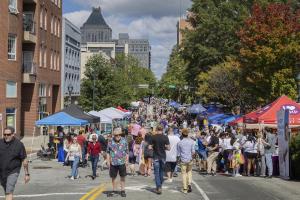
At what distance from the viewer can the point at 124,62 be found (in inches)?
4975

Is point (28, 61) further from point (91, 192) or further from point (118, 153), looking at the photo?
point (118, 153)

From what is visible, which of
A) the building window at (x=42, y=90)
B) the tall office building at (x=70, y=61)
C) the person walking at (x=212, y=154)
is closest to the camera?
the person walking at (x=212, y=154)

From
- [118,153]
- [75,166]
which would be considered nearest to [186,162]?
[118,153]

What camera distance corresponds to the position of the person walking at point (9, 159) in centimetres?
995

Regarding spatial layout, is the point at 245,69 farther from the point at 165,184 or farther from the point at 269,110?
the point at 165,184

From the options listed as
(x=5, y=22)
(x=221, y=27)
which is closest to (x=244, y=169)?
(x=5, y=22)

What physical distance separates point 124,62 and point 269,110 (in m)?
104

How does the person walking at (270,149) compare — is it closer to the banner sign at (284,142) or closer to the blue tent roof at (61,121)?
the banner sign at (284,142)

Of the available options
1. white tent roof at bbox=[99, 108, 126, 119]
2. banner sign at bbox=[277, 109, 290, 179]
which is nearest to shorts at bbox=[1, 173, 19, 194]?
banner sign at bbox=[277, 109, 290, 179]

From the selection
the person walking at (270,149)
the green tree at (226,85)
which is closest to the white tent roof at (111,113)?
the green tree at (226,85)

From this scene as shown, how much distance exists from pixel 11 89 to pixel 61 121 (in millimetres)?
14165

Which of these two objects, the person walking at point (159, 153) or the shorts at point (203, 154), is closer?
the person walking at point (159, 153)

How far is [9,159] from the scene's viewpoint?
9953mm

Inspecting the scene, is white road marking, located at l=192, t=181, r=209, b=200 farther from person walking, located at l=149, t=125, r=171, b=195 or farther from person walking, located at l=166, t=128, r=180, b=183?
person walking, located at l=149, t=125, r=171, b=195
